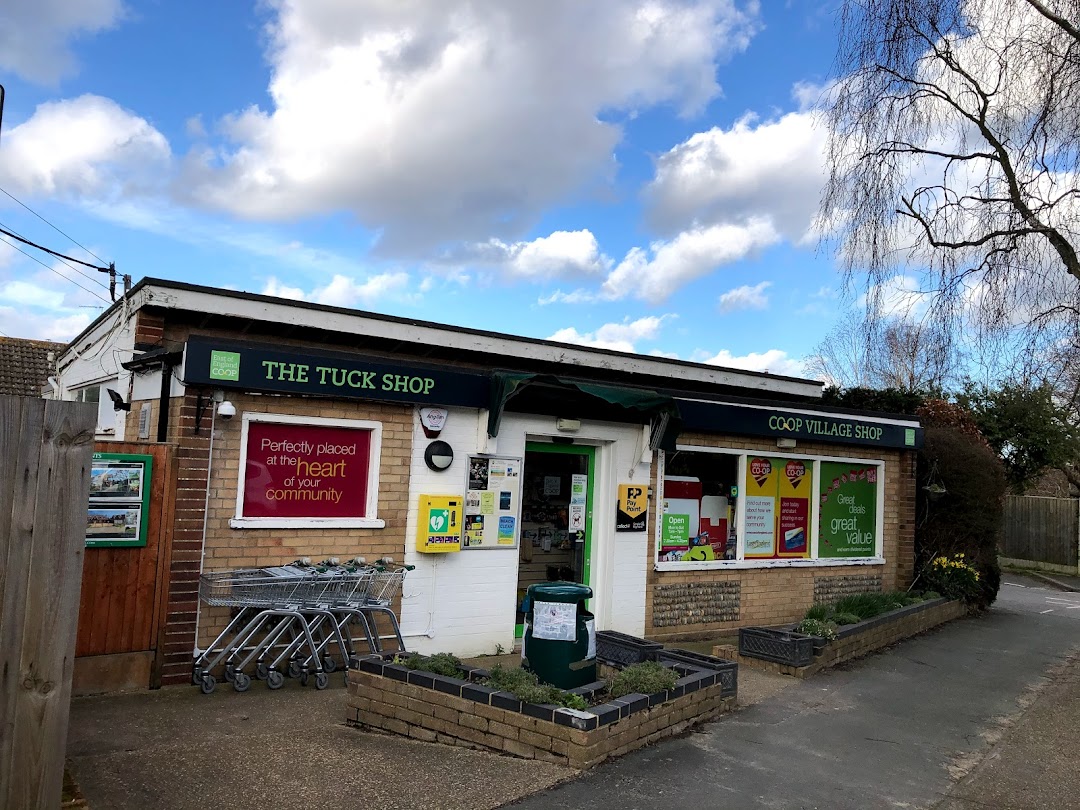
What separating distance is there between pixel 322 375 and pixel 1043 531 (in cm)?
2213

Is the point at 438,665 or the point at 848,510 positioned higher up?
the point at 848,510

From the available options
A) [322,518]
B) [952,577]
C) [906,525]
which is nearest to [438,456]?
[322,518]

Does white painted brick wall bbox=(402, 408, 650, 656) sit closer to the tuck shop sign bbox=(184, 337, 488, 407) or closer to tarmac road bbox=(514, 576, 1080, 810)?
the tuck shop sign bbox=(184, 337, 488, 407)

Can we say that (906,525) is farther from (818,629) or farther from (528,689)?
(528,689)

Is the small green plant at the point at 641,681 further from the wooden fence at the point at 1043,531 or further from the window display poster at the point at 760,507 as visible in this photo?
the wooden fence at the point at 1043,531

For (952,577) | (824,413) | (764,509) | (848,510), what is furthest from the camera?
(952,577)

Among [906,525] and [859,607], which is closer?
[859,607]

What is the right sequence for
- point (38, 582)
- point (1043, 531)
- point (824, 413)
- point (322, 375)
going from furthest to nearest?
point (1043, 531)
point (824, 413)
point (322, 375)
point (38, 582)

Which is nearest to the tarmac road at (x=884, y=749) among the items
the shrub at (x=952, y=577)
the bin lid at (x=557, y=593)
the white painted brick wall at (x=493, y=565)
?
the bin lid at (x=557, y=593)

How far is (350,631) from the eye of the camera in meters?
7.66

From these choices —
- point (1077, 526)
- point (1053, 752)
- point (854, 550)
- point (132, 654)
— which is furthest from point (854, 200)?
point (1077, 526)

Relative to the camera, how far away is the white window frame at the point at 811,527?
1011 centimetres

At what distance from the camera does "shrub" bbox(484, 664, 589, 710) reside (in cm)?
551

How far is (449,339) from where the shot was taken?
10.8 meters
